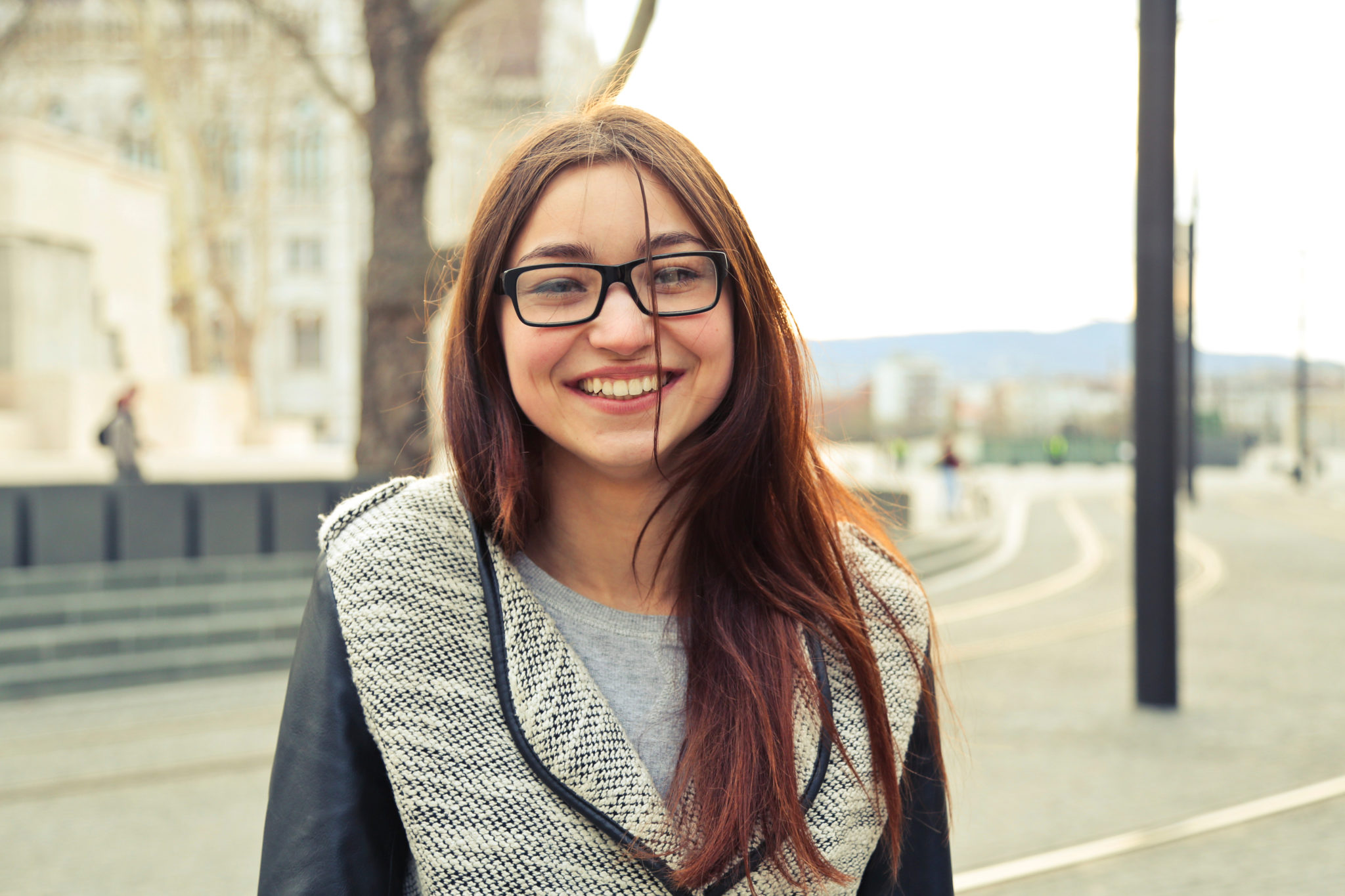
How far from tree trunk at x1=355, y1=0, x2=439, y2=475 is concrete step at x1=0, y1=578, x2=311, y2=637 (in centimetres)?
98

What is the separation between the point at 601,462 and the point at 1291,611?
30.5ft

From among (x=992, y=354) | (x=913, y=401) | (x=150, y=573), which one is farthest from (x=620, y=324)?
(x=913, y=401)

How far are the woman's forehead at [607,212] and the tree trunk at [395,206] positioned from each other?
20.5 feet

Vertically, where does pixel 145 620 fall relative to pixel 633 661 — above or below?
below

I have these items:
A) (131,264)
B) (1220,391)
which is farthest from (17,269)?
(1220,391)

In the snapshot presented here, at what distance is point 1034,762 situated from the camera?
508 centimetres

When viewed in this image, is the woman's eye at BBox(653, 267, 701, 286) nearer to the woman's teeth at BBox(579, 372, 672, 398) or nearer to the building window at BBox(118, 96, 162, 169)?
the woman's teeth at BBox(579, 372, 672, 398)

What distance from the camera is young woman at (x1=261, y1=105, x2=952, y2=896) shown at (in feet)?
3.99

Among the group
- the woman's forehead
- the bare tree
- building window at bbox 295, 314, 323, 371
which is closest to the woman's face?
the woman's forehead

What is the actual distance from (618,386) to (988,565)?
1260 cm

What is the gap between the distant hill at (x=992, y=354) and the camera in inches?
80.3

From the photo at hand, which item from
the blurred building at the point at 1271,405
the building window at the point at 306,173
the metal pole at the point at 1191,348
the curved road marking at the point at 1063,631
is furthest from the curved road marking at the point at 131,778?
the building window at the point at 306,173

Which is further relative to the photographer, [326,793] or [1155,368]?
[1155,368]

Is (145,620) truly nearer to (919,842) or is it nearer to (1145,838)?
(1145,838)
